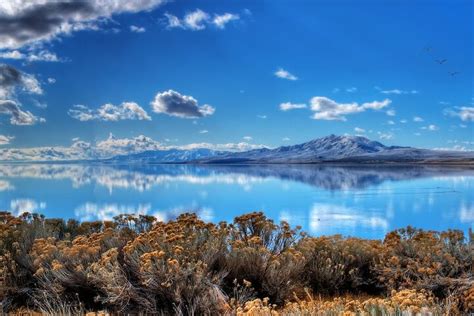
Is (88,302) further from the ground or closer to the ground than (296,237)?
closer to the ground

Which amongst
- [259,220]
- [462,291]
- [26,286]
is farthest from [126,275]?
[462,291]

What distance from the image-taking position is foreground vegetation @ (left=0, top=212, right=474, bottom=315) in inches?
195

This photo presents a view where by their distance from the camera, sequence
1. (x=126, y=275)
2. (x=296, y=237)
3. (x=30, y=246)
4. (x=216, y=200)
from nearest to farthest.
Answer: (x=126, y=275) → (x=30, y=246) → (x=296, y=237) → (x=216, y=200)

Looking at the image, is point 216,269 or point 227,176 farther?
point 227,176

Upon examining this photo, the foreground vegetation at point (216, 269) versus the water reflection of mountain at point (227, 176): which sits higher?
the foreground vegetation at point (216, 269)

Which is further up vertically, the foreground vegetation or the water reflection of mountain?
the foreground vegetation

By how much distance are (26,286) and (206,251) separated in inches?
93.0

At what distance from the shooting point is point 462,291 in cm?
547

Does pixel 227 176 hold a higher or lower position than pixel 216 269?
lower

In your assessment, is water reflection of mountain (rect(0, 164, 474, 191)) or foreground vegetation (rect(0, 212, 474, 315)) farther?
water reflection of mountain (rect(0, 164, 474, 191))

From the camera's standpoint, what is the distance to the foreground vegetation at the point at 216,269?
4.95 metres

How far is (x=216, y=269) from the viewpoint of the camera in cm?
576

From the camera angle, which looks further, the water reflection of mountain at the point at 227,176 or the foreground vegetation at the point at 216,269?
the water reflection of mountain at the point at 227,176

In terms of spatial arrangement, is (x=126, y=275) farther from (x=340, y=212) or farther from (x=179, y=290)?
(x=340, y=212)
